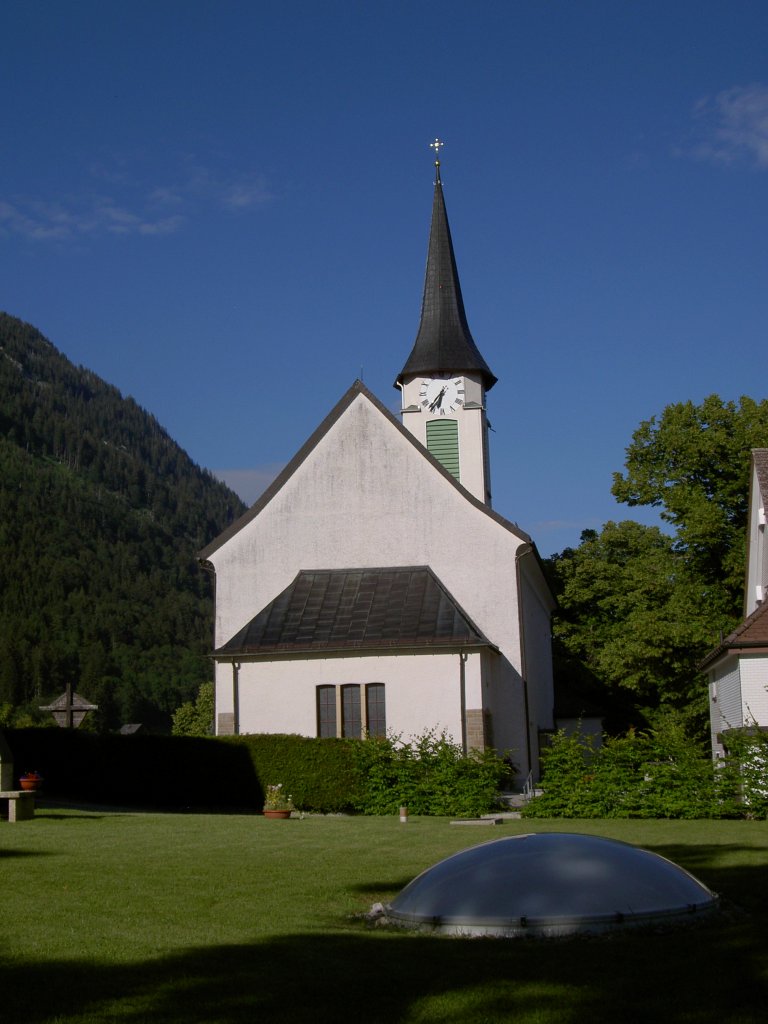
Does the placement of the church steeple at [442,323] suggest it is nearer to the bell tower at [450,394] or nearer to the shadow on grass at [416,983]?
the bell tower at [450,394]

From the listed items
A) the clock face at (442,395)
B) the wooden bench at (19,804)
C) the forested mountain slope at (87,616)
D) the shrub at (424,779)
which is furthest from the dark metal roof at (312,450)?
the forested mountain slope at (87,616)

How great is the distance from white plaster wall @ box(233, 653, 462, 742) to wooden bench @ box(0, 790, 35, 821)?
32.7ft

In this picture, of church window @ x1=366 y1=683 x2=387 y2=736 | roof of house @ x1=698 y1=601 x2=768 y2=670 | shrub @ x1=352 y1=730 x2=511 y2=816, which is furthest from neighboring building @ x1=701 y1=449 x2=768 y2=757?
church window @ x1=366 y1=683 x2=387 y2=736

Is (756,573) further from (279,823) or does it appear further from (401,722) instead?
(279,823)

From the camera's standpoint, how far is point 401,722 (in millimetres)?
29938

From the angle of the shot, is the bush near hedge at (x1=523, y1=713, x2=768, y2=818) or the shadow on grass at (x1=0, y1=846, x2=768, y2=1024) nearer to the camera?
the shadow on grass at (x1=0, y1=846, x2=768, y2=1024)

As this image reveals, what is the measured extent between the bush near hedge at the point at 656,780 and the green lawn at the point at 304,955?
714 centimetres

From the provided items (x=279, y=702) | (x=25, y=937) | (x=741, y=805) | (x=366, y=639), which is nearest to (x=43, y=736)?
(x=279, y=702)

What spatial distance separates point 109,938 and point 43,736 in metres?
21.0

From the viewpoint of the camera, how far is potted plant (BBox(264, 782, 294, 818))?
23625mm

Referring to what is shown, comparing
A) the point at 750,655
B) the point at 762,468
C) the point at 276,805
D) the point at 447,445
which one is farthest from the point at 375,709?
the point at 447,445

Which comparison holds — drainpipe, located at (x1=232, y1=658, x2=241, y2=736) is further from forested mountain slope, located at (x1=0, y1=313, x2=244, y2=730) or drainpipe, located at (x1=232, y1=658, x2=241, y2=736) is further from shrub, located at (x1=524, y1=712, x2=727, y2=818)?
forested mountain slope, located at (x1=0, y1=313, x2=244, y2=730)

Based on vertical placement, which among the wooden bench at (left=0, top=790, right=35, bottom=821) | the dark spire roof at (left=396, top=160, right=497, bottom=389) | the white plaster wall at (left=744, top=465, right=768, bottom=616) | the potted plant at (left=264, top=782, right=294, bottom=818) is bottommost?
the potted plant at (left=264, top=782, right=294, bottom=818)

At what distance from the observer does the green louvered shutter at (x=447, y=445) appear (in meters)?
42.0
